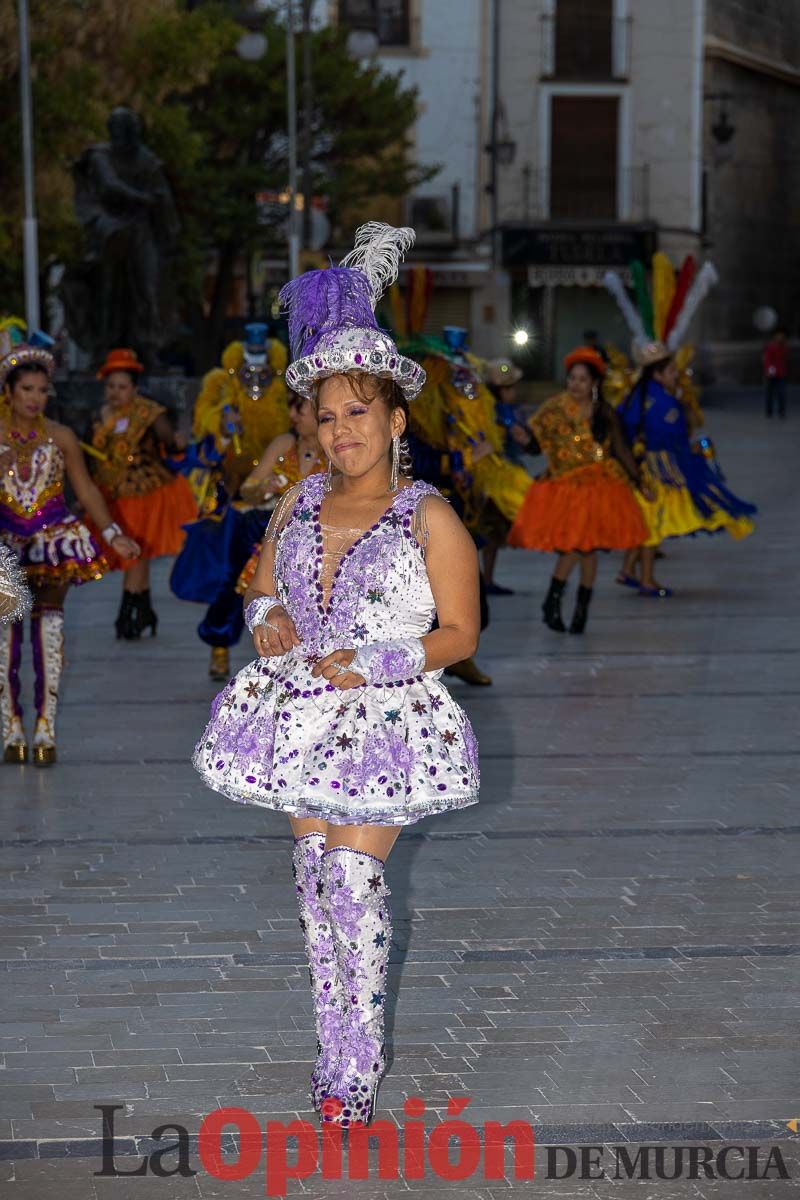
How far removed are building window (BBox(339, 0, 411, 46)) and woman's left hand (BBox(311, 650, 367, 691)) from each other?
151ft

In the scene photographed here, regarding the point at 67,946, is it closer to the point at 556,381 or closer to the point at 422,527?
the point at 422,527

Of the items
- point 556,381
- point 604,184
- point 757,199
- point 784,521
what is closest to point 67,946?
point 784,521

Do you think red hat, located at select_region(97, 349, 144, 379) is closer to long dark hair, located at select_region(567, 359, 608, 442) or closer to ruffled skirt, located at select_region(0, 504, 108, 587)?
long dark hair, located at select_region(567, 359, 608, 442)

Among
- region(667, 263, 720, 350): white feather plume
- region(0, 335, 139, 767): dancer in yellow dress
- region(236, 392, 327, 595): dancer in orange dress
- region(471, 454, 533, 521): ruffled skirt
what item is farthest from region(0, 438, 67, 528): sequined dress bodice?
region(667, 263, 720, 350): white feather plume

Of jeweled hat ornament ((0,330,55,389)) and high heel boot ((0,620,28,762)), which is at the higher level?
jeweled hat ornament ((0,330,55,389))

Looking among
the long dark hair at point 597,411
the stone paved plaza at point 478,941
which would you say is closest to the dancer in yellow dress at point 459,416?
the long dark hair at point 597,411

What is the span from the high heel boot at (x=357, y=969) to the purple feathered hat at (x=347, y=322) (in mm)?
1122

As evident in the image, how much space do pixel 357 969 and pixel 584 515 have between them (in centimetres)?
850

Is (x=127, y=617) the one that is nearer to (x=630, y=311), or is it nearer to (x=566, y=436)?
(x=566, y=436)

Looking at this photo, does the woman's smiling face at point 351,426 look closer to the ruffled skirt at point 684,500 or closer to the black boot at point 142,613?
the black boot at point 142,613

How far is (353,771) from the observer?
15.3ft

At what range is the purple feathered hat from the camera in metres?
4.86

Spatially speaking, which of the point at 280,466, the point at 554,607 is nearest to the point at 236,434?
the point at 280,466

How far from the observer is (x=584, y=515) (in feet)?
42.9
